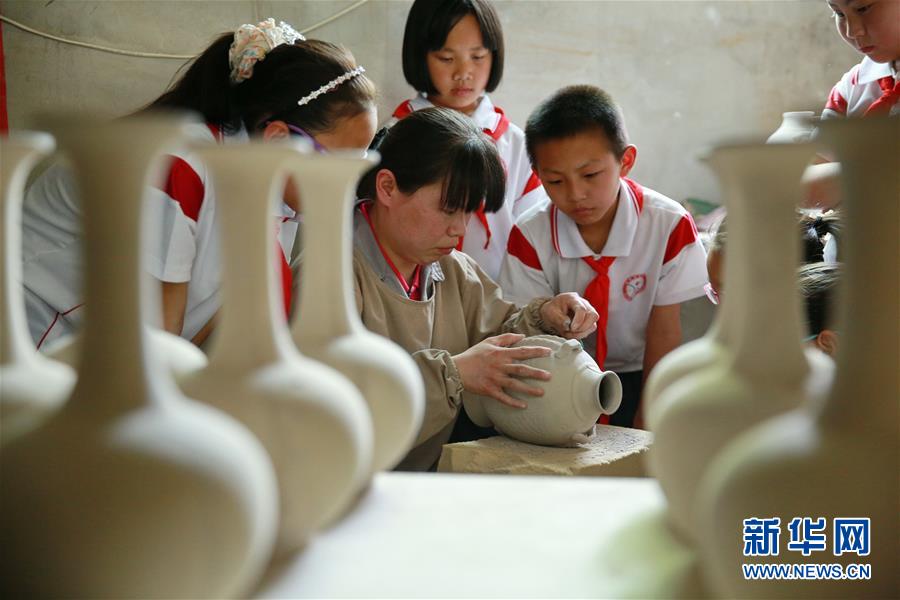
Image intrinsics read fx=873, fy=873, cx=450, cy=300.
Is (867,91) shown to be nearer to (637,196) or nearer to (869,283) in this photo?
(637,196)

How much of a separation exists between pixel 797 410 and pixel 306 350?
1.34 ft

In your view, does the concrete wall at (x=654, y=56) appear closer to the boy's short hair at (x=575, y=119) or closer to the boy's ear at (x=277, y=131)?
the boy's short hair at (x=575, y=119)

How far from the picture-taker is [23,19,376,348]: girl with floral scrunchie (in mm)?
1473

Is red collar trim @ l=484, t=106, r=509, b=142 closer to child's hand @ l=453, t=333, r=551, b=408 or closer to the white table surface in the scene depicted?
child's hand @ l=453, t=333, r=551, b=408

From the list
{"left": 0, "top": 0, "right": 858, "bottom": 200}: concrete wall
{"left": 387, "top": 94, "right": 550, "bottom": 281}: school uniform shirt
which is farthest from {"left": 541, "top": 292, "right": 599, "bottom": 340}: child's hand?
{"left": 0, "top": 0, "right": 858, "bottom": 200}: concrete wall

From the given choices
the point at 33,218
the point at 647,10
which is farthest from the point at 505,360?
the point at 647,10

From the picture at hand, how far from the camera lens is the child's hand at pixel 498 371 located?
1.62 metres

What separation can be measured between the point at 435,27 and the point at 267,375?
5.73ft

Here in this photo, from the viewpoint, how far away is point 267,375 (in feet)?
2.15

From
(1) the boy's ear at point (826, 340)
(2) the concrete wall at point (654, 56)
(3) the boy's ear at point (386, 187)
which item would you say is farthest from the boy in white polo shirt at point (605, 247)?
(2) the concrete wall at point (654, 56)

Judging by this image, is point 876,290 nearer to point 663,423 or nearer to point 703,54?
point 663,423

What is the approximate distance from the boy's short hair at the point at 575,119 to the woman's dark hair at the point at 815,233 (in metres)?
0.50

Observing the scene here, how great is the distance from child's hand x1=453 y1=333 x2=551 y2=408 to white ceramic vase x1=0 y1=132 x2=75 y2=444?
0.98 meters

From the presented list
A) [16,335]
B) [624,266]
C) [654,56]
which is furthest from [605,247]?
[654,56]
